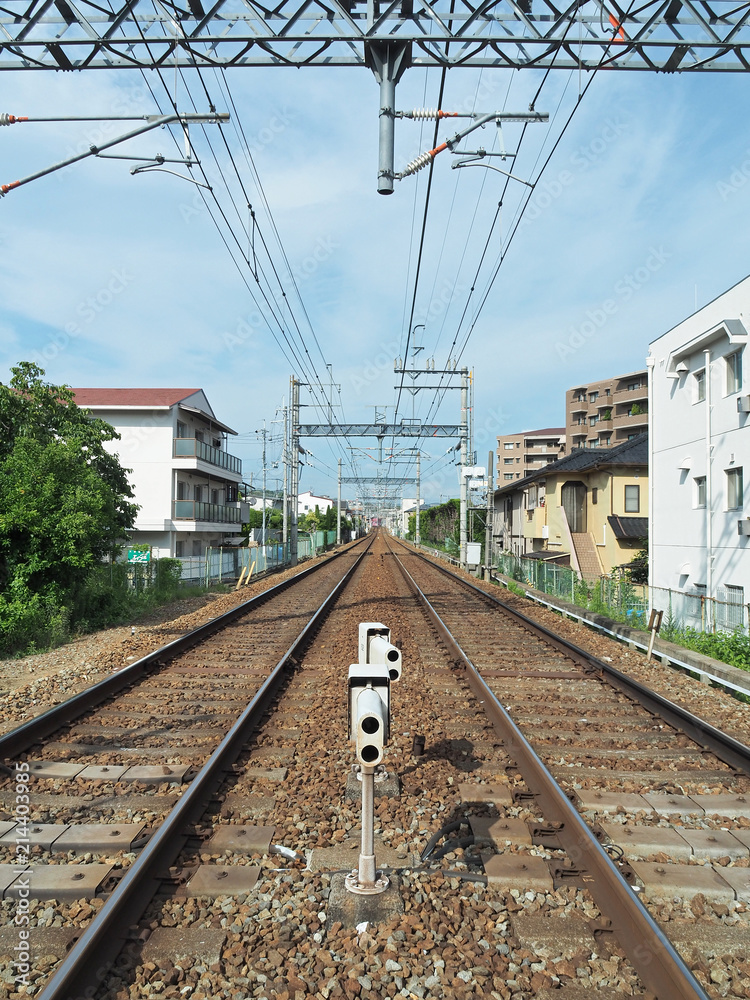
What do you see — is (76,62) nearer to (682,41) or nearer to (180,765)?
(682,41)

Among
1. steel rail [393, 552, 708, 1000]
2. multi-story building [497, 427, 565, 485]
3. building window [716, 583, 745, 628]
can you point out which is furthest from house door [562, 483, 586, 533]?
multi-story building [497, 427, 565, 485]

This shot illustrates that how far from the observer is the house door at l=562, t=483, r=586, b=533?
31562mm

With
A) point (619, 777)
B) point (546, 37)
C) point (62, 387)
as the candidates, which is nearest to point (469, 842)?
point (619, 777)

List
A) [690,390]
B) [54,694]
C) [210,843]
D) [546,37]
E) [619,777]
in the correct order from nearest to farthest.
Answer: [210,843], [619,777], [546,37], [54,694], [690,390]

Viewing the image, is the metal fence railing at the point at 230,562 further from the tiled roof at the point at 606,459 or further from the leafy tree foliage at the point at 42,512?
the tiled roof at the point at 606,459

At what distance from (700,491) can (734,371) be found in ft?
10.9

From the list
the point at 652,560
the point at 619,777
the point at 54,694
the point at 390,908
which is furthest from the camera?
the point at 652,560

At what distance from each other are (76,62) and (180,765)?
23.1 feet

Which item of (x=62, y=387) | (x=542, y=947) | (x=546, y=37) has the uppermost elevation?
(x=546, y=37)

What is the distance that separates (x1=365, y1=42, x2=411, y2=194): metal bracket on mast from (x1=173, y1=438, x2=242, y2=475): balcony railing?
25.2 m

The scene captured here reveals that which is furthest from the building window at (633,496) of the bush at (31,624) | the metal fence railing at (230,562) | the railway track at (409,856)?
the railway track at (409,856)

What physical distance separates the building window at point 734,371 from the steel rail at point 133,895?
49.1 ft

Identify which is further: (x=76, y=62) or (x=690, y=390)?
(x=690, y=390)

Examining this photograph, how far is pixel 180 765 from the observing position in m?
5.09
